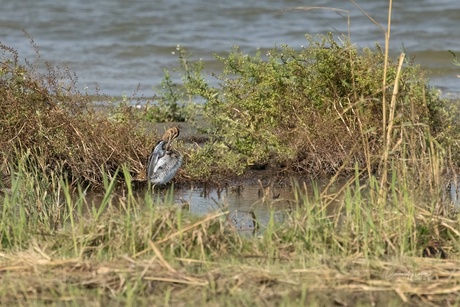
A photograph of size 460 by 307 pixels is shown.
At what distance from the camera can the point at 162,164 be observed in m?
7.50

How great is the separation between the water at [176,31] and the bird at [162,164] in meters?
5.32

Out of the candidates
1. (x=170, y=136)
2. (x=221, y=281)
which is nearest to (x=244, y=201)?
(x=170, y=136)

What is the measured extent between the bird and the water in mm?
5315

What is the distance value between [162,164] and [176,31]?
9.78 meters

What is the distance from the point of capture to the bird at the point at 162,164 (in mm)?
7484

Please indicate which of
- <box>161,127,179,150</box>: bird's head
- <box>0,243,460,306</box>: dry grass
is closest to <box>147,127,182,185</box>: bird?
<box>161,127,179,150</box>: bird's head

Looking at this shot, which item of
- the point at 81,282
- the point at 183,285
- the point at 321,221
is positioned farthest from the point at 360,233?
the point at 81,282

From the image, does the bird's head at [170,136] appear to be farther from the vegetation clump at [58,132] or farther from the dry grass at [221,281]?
the dry grass at [221,281]

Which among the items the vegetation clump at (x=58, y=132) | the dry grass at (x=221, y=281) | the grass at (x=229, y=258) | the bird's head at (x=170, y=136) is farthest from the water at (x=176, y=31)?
the dry grass at (x=221, y=281)

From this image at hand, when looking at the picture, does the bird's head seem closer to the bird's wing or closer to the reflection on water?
the bird's wing

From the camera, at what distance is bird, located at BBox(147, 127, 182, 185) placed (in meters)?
7.48

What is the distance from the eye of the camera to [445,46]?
52.1ft

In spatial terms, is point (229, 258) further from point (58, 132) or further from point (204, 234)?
point (58, 132)

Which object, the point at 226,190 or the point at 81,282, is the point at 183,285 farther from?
the point at 226,190
